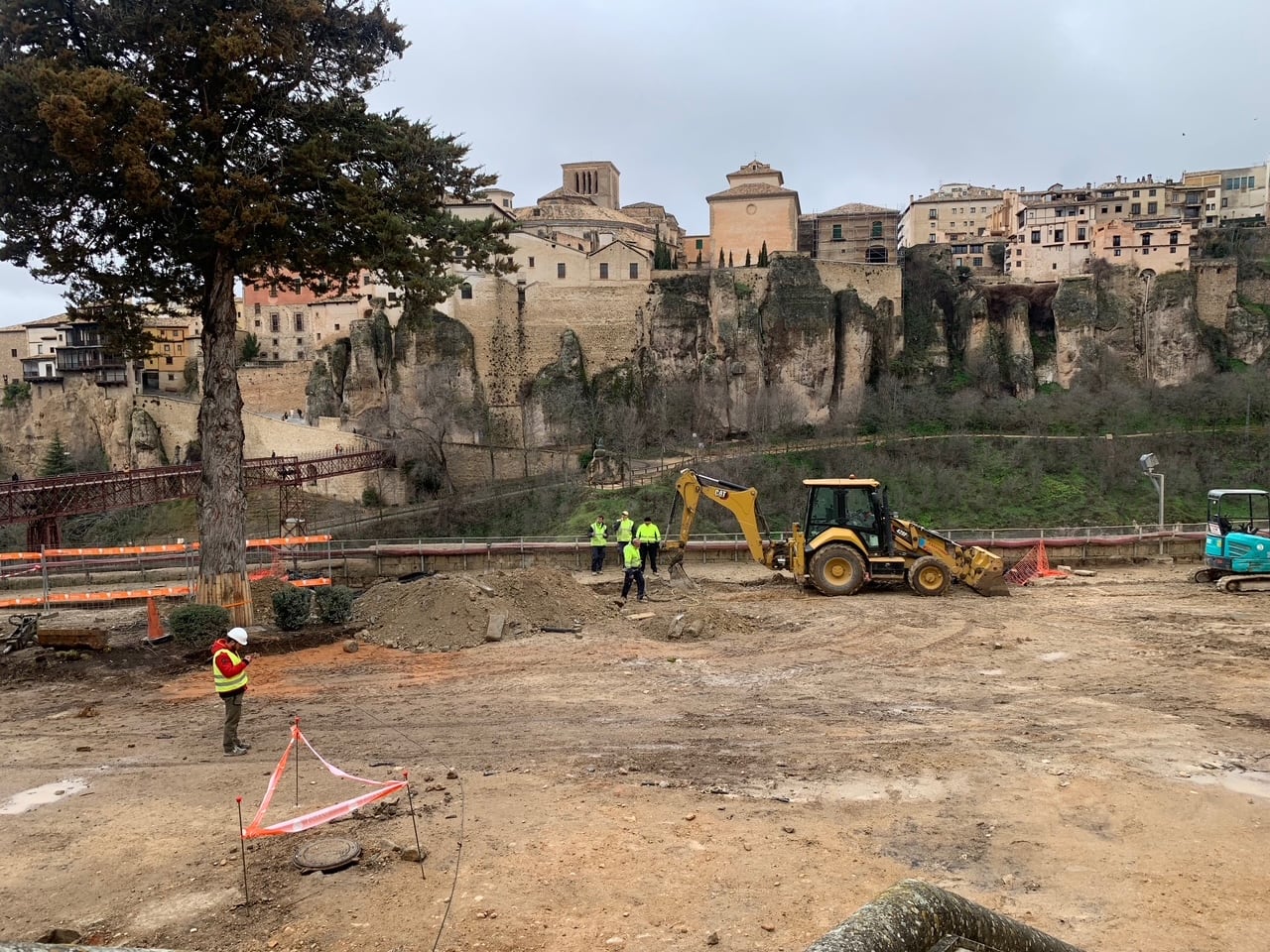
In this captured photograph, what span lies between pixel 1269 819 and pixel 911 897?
7.16m

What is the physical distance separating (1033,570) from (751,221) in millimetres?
48035

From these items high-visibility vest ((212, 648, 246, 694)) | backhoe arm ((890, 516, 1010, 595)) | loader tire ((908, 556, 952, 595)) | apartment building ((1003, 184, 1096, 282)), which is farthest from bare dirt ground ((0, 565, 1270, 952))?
apartment building ((1003, 184, 1096, 282))

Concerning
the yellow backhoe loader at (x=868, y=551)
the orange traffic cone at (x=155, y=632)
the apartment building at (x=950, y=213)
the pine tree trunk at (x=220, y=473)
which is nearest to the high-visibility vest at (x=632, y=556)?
the yellow backhoe loader at (x=868, y=551)

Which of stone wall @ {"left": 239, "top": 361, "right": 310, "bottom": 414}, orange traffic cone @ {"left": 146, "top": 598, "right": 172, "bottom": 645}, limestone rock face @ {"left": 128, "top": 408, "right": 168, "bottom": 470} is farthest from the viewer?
stone wall @ {"left": 239, "top": 361, "right": 310, "bottom": 414}

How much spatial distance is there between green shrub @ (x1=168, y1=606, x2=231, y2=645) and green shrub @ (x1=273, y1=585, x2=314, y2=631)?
3.25ft

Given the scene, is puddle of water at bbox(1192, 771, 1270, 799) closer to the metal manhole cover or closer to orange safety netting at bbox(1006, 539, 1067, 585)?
the metal manhole cover

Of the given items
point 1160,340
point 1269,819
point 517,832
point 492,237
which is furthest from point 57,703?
point 1160,340

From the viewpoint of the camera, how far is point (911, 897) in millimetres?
1900

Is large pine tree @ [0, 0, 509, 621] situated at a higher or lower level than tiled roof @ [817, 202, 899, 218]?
lower

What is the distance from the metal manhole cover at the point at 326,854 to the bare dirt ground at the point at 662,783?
4.9 inches

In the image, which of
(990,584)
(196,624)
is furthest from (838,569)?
(196,624)

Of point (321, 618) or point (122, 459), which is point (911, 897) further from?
point (122, 459)

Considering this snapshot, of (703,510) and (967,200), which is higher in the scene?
(967,200)

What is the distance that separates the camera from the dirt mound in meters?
14.4
